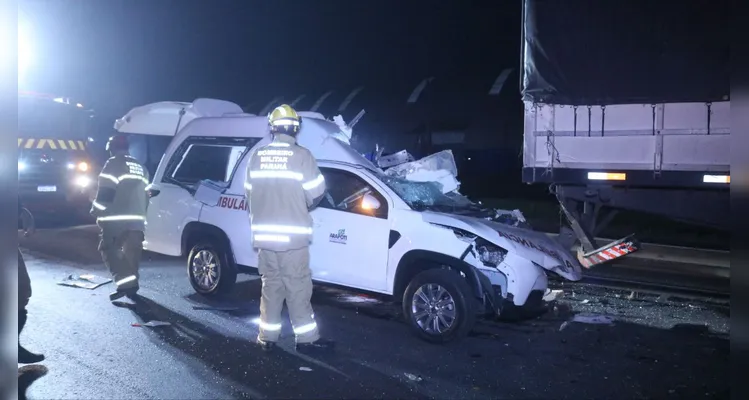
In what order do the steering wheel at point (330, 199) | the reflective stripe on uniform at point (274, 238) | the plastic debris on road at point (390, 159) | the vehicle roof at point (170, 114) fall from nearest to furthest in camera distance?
1. the reflective stripe on uniform at point (274, 238)
2. the steering wheel at point (330, 199)
3. the plastic debris on road at point (390, 159)
4. the vehicle roof at point (170, 114)

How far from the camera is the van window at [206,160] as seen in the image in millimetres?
7957

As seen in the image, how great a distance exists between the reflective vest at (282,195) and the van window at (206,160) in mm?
2127

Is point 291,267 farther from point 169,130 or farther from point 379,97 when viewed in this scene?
point 379,97

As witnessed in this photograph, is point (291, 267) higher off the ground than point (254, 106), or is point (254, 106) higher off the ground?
point (254, 106)

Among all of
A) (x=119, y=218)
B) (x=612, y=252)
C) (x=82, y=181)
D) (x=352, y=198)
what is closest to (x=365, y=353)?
(x=352, y=198)

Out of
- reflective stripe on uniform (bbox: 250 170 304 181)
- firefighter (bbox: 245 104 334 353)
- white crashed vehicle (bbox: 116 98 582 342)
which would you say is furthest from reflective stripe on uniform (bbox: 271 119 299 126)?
white crashed vehicle (bbox: 116 98 582 342)

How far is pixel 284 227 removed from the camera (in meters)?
5.70

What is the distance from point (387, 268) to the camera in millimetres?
6457

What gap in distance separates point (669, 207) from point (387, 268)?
389 centimetres

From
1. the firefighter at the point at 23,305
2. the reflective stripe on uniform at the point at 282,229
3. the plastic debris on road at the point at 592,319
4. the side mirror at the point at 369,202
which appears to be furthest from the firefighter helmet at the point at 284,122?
the plastic debris on road at the point at 592,319

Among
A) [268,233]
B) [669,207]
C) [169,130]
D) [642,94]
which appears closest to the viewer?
[268,233]

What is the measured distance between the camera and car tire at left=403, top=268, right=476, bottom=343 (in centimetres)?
604

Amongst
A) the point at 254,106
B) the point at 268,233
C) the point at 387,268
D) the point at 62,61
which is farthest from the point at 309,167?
the point at 62,61

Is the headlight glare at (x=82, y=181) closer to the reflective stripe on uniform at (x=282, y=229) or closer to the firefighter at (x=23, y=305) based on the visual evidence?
the firefighter at (x=23, y=305)
